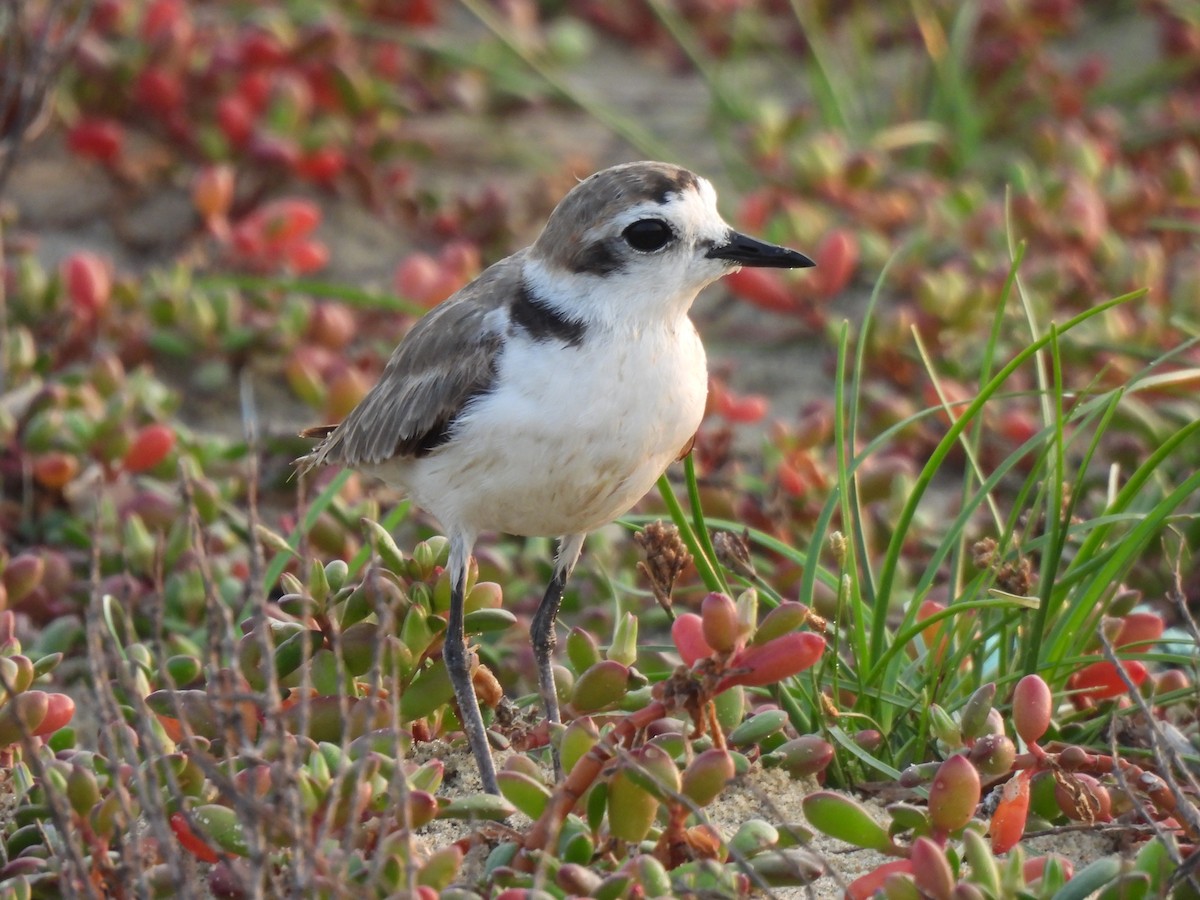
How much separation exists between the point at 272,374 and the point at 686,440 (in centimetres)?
257

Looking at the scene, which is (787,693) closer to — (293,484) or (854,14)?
(293,484)

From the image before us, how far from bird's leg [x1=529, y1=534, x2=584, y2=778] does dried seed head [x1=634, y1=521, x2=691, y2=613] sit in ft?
1.38

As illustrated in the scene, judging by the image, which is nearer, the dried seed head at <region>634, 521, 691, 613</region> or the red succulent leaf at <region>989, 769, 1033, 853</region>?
the red succulent leaf at <region>989, 769, 1033, 853</region>

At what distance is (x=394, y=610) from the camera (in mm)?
3219

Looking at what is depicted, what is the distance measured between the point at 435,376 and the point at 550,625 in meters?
0.61

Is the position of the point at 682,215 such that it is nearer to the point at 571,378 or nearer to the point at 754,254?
the point at 754,254

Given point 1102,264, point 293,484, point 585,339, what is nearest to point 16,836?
point 585,339

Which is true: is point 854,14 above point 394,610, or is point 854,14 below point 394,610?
above

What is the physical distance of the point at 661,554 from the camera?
3.04m

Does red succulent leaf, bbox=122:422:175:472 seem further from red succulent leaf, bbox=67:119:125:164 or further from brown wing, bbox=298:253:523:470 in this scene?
red succulent leaf, bbox=67:119:125:164

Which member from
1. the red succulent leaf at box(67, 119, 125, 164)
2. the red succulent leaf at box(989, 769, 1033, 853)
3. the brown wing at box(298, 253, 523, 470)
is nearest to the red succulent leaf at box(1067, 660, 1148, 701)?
the red succulent leaf at box(989, 769, 1033, 853)

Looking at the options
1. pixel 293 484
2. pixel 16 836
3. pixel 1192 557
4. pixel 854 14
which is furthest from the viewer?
pixel 854 14

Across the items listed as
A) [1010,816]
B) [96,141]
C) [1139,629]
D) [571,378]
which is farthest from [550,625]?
[96,141]

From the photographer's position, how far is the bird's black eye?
3.21 metres
